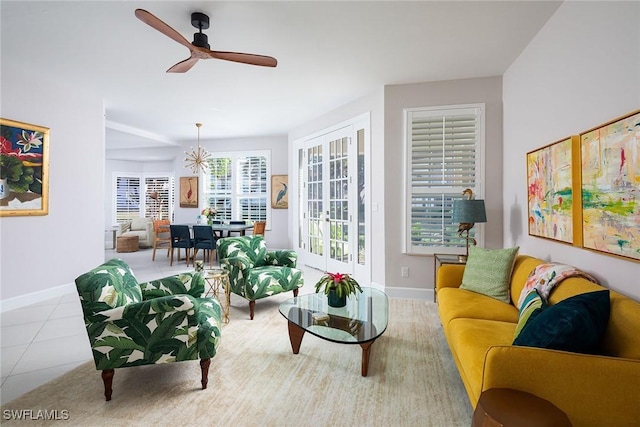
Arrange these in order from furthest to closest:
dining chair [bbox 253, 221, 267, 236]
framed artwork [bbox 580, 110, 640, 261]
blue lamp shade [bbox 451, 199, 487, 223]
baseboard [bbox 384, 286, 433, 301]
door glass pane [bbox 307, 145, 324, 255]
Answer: dining chair [bbox 253, 221, 267, 236], door glass pane [bbox 307, 145, 324, 255], baseboard [bbox 384, 286, 433, 301], blue lamp shade [bbox 451, 199, 487, 223], framed artwork [bbox 580, 110, 640, 261]

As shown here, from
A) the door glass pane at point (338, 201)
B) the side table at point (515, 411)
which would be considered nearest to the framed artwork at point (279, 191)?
the door glass pane at point (338, 201)

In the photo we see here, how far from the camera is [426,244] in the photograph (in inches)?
160

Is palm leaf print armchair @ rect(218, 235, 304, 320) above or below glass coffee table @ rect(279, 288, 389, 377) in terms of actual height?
above

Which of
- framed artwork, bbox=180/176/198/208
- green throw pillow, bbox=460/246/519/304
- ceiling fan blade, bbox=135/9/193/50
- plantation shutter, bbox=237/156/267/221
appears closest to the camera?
ceiling fan blade, bbox=135/9/193/50

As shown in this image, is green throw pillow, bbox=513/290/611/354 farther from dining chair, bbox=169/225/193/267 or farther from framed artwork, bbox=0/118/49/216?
dining chair, bbox=169/225/193/267

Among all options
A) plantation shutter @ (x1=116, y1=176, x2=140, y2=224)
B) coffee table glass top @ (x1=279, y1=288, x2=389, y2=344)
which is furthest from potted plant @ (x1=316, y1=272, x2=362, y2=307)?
plantation shutter @ (x1=116, y1=176, x2=140, y2=224)

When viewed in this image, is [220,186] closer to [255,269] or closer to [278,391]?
[255,269]

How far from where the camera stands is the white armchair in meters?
8.37

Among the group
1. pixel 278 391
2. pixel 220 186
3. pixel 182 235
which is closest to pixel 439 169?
pixel 278 391

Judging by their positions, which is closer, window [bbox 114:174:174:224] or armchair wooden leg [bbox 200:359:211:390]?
armchair wooden leg [bbox 200:359:211:390]

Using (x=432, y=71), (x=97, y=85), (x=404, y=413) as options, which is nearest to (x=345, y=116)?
(x=432, y=71)

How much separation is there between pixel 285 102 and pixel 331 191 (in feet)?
5.24

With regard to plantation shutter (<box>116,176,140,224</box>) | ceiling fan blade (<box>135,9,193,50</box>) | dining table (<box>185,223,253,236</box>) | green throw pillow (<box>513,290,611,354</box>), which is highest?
ceiling fan blade (<box>135,9,193,50</box>)

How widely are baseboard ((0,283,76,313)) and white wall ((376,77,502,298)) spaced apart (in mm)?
4191
